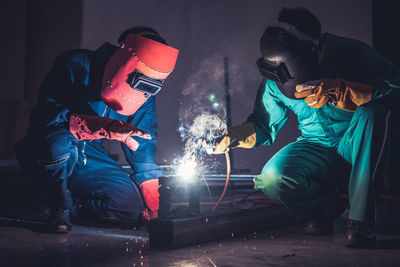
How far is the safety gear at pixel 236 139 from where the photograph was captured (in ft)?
9.37

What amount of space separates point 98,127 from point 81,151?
49 centimetres

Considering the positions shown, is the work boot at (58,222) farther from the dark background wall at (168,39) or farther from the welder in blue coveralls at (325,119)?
the dark background wall at (168,39)

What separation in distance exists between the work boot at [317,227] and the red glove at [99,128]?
3.89 ft

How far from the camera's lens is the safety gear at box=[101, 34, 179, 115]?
9.04ft

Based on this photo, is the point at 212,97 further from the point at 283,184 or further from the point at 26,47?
the point at 283,184

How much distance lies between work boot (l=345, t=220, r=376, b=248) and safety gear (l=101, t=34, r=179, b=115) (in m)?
1.47

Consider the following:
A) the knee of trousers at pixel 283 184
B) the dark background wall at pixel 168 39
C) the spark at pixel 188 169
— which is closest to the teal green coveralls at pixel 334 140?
the knee of trousers at pixel 283 184

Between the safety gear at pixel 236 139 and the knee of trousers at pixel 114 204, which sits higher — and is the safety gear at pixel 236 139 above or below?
above

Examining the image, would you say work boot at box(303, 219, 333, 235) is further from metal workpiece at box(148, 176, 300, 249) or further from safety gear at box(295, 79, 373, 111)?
safety gear at box(295, 79, 373, 111)

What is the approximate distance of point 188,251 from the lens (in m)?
2.25

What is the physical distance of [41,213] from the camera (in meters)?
3.01

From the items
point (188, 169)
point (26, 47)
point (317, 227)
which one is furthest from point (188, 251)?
point (26, 47)

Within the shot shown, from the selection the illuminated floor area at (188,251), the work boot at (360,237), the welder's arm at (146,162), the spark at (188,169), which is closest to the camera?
the illuminated floor area at (188,251)

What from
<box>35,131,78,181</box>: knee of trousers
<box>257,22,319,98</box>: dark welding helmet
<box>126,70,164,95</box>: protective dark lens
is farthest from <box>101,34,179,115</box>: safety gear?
<box>257,22,319,98</box>: dark welding helmet
